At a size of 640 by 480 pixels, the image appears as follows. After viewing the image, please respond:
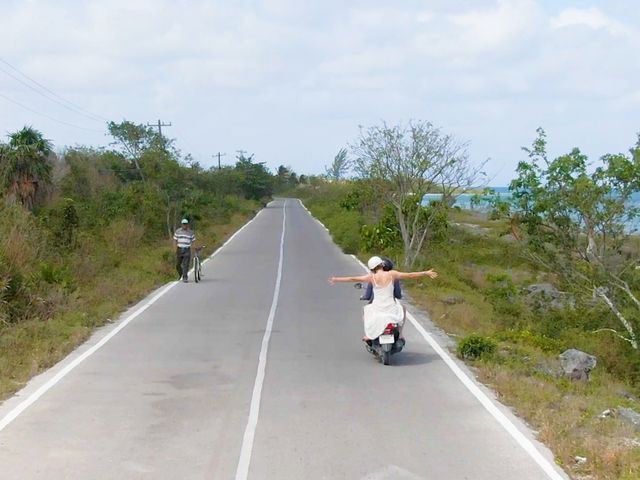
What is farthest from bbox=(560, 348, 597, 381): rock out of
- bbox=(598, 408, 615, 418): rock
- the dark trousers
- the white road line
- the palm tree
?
the palm tree

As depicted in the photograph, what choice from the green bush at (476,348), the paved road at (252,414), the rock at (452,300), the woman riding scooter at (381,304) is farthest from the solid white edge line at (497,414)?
the rock at (452,300)

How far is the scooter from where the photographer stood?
11609 mm

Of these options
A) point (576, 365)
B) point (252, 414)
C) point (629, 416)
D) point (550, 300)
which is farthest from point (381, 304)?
point (550, 300)

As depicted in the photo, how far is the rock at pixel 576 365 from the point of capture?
12.1m

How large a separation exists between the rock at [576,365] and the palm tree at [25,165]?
21.2m

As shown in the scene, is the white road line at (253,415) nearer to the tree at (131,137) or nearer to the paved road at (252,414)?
the paved road at (252,414)

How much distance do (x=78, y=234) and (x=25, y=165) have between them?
9.69ft

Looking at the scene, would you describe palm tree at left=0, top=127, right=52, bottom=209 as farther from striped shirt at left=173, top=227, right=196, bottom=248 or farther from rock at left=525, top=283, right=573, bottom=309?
rock at left=525, top=283, right=573, bottom=309

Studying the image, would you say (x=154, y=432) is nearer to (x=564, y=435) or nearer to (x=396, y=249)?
(x=564, y=435)

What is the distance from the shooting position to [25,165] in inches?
1161

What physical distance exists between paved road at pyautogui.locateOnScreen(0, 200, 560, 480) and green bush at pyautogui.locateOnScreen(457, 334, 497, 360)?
1.52 feet

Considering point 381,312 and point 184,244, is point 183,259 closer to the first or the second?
point 184,244

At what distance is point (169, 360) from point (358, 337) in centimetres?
369

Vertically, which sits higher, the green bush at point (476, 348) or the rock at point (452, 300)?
the green bush at point (476, 348)
